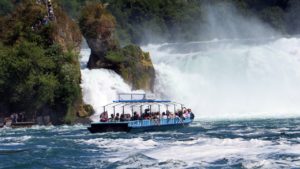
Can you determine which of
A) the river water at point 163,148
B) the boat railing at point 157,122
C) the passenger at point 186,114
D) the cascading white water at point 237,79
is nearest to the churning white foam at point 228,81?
the cascading white water at point 237,79

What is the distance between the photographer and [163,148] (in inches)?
1683

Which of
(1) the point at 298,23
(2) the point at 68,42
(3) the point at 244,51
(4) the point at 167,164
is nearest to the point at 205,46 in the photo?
(3) the point at 244,51

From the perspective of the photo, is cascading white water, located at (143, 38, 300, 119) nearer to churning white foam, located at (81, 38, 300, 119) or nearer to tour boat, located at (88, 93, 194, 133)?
churning white foam, located at (81, 38, 300, 119)

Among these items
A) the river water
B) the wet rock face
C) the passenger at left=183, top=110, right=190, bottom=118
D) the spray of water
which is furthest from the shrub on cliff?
the passenger at left=183, top=110, right=190, bottom=118

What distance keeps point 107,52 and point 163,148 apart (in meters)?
40.3

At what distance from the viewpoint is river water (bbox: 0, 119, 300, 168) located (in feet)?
120

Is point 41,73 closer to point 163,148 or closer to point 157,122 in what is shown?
point 157,122

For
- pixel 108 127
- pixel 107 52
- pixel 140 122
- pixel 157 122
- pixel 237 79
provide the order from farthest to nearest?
pixel 237 79, pixel 107 52, pixel 157 122, pixel 140 122, pixel 108 127

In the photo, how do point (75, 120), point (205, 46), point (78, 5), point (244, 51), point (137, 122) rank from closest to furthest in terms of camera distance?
point (137, 122)
point (75, 120)
point (244, 51)
point (205, 46)
point (78, 5)

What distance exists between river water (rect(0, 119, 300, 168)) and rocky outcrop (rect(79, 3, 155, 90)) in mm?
22797

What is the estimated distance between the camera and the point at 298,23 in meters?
144

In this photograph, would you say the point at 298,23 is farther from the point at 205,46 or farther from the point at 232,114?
the point at 232,114

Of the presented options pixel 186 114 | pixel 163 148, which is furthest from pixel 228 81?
pixel 163 148

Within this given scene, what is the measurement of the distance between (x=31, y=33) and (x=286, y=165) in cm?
4583
